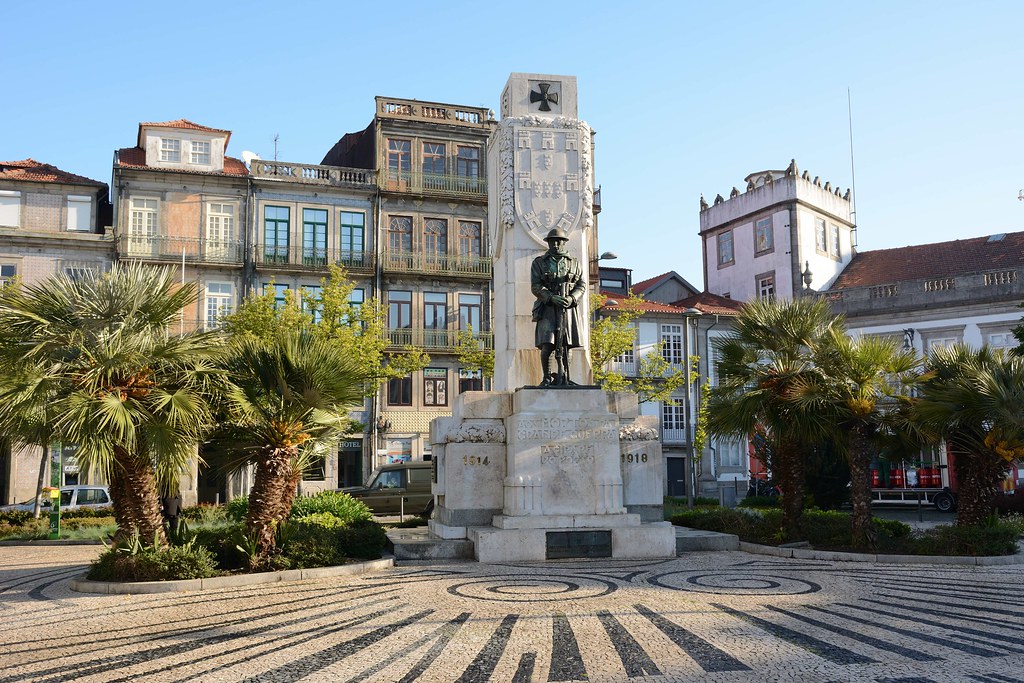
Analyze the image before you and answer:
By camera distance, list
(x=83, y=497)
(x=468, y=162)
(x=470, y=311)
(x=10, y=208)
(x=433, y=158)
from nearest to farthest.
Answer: (x=83, y=497), (x=10, y=208), (x=470, y=311), (x=433, y=158), (x=468, y=162)

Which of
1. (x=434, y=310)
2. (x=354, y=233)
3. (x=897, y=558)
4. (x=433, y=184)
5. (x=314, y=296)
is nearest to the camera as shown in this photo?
(x=897, y=558)

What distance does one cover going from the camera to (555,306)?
13.6 m

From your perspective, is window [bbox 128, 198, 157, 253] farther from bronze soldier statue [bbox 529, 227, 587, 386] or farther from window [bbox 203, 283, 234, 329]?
bronze soldier statue [bbox 529, 227, 587, 386]

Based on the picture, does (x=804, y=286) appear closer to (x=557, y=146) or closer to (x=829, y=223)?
(x=829, y=223)

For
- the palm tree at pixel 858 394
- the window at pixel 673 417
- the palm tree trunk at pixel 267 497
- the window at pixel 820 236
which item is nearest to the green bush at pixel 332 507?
the palm tree trunk at pixel 267 497

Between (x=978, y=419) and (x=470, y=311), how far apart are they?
88.9 feet

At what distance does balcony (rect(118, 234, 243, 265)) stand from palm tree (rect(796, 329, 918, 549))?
27393 millimetres

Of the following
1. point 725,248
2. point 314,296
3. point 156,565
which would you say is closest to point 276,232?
point 314,296

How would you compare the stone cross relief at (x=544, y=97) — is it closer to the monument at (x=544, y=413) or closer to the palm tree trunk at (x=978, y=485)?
the monument at (x=544, y=413)

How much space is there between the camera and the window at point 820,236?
152 ft

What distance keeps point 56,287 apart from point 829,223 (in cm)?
4335

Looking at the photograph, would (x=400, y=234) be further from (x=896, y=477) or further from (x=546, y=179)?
(x=546, y=179)

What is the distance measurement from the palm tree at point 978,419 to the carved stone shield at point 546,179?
6.33m

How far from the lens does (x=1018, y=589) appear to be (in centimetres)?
1015
